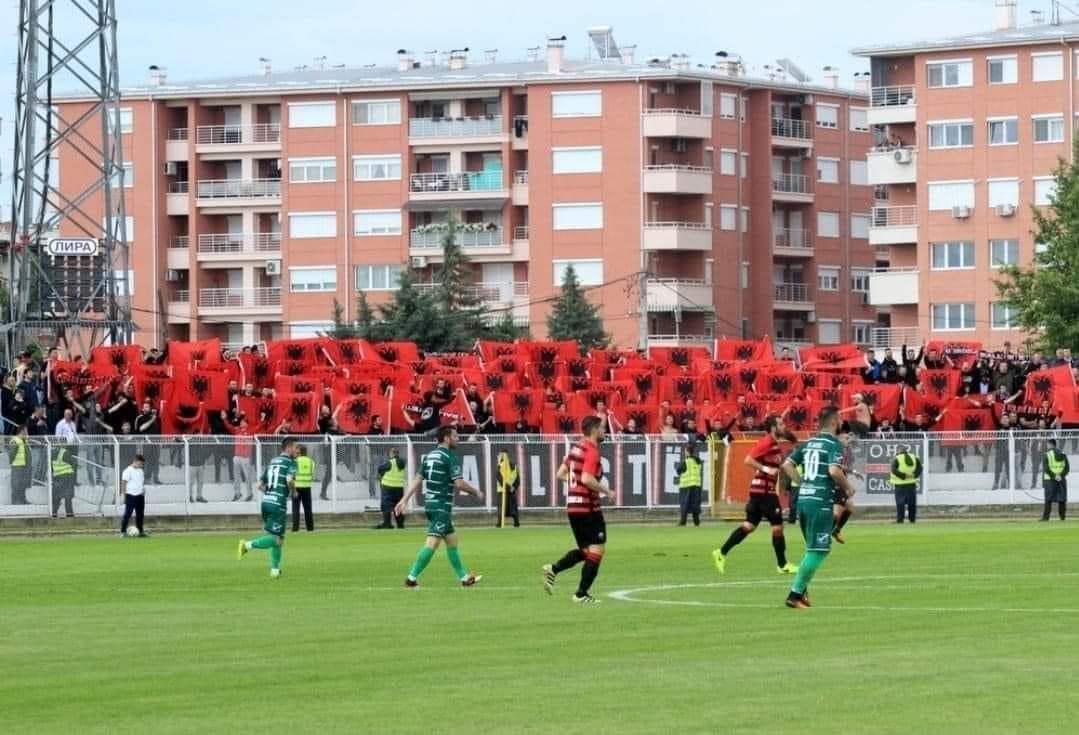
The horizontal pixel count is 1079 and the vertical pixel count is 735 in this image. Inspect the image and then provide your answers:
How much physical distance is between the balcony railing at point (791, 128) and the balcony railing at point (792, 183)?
6.75 feet

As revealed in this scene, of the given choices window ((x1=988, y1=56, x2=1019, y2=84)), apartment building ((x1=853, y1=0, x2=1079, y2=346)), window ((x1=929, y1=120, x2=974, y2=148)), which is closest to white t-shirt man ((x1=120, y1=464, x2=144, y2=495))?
apartment building ((x1=853, y1=0, x2=1079, y2=346))

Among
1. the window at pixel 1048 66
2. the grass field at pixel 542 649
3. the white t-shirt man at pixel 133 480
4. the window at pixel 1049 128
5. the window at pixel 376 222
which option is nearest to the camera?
the grass field at pixel 542 649

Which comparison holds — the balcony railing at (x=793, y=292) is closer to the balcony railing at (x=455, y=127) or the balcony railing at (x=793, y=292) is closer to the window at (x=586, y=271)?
the window at (x=586, y=271)

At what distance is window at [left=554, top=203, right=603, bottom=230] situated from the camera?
119m

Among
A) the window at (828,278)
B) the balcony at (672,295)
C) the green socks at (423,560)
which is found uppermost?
the window at (828,278)

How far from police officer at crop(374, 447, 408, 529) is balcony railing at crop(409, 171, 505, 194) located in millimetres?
68404

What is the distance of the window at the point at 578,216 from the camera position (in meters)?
119

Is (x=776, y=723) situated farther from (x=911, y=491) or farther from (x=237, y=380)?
(x=237, y=380)

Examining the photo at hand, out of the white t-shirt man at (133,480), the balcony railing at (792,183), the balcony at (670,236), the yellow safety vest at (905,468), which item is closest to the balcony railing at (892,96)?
the balcony at (670,236)

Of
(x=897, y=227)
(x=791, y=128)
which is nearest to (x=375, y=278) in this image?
(x=791, y=128)

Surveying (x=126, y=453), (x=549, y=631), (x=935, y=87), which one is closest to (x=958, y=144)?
(x=935, y=87)

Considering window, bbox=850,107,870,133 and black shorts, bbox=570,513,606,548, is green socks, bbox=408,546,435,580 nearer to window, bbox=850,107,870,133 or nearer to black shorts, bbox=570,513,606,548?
black shorts, bbox=570,513,606,548

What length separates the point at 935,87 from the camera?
111 metres

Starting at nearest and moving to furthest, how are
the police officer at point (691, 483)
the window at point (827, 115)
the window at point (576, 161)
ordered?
the police officer at point (691, 483)
the window at point (576, 161)
the window at point (827, 115)
